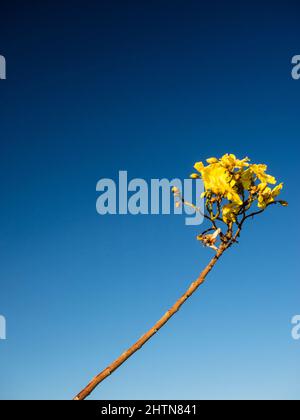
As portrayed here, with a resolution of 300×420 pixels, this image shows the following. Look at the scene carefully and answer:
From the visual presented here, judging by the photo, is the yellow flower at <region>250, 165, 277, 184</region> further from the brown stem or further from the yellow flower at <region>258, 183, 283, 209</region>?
the brown stem

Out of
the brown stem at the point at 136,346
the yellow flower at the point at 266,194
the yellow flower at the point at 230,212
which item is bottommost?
the brown stem at the point at 136,346

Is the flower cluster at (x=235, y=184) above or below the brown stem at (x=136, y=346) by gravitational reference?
above

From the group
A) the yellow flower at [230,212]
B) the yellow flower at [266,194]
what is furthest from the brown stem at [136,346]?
the yellow flower at [266,194]

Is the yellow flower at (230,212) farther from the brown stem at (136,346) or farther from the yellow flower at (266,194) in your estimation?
the brown stem at (136,346)

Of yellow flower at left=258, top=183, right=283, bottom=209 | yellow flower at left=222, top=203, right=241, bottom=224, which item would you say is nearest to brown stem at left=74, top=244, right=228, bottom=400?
yellow flower at left=222, top=203, right=241, bottom=224

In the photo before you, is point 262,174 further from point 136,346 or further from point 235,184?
point 136,346

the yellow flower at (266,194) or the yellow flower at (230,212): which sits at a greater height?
the yellow flower at (266,194)

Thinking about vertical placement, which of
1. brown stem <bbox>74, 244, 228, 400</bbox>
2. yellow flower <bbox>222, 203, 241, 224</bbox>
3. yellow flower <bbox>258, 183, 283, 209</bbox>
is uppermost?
yellow flower <bbox>258, 183, 283, 209</bbox>

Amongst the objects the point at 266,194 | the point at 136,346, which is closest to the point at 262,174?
the point at 266,194

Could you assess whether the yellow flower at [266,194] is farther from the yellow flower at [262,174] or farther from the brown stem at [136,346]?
the brown stem at [136,346]

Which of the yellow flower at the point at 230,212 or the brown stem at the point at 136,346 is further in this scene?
the yellow flower at the point at 230,212
